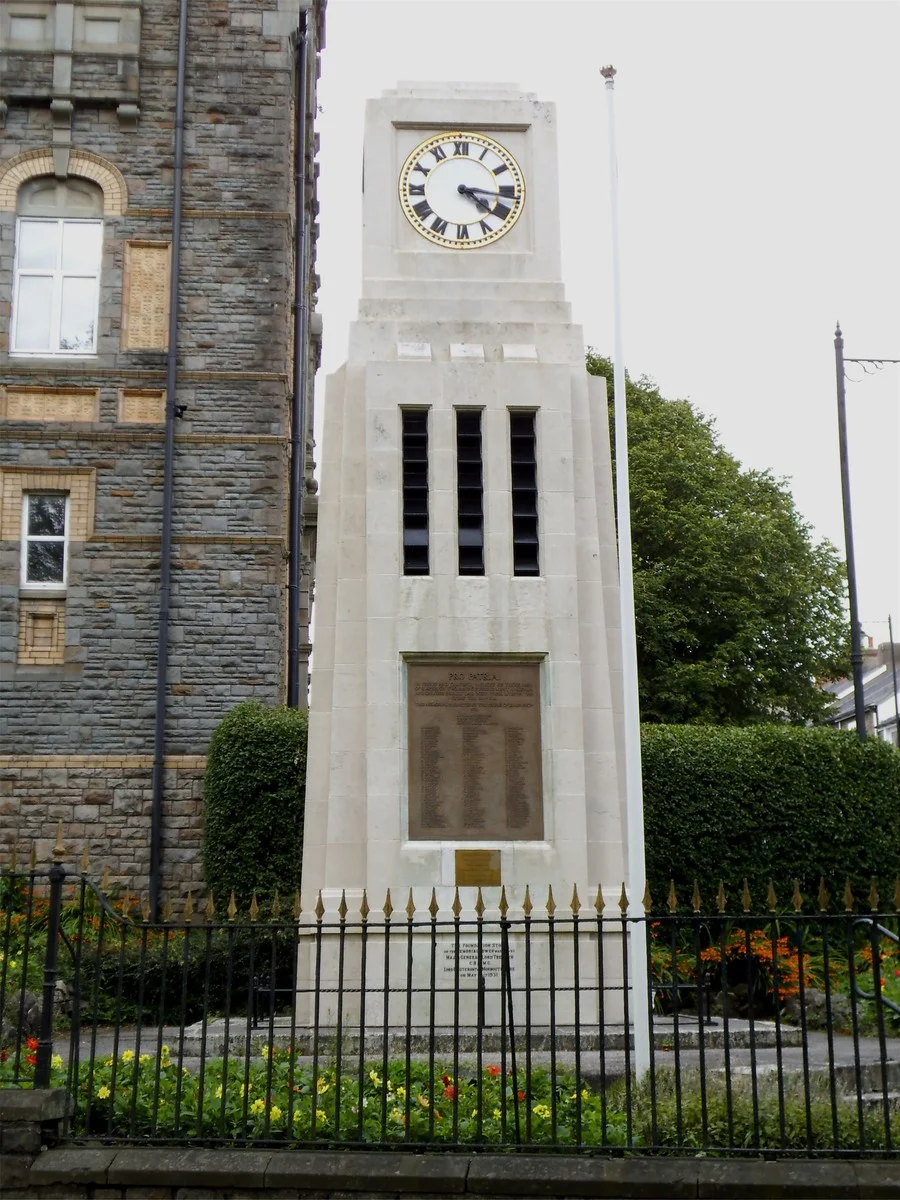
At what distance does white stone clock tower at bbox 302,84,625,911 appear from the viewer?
1199cm

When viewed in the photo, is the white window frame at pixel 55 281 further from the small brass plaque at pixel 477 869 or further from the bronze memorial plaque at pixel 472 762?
the small brass plaque at pixel 477 869

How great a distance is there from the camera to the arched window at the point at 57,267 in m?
20.3

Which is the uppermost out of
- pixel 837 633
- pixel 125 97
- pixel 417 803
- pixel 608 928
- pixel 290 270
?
pixel 125 97

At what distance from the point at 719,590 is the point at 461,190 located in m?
16.9

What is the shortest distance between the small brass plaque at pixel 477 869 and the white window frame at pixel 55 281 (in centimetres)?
1165

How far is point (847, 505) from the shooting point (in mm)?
20875

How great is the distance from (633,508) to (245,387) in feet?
39.3

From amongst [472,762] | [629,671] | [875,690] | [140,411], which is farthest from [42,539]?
[875,690]

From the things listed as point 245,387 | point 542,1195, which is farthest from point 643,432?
point 542,1195

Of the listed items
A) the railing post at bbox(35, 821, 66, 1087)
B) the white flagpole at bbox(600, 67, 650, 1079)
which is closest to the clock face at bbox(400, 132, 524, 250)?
the white flagpole at bbox(600, 67, 650, 1079)

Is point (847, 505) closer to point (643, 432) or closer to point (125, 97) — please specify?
point (643, 432)

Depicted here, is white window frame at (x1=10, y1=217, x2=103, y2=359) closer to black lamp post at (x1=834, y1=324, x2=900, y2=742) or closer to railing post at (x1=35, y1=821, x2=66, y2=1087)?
black lamp post at (x1=834, y1=324, x2=900, y2=742)

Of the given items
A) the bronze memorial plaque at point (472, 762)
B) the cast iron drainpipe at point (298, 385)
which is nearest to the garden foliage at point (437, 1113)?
the bronze memorial plaque at point (472, 762)

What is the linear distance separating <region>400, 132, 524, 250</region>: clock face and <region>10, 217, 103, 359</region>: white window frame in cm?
838
